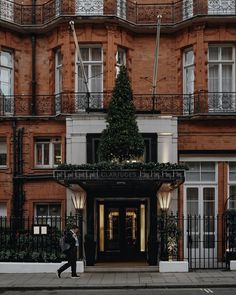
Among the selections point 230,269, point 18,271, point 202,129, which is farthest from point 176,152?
point 18,271

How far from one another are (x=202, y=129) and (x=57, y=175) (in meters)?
7.35

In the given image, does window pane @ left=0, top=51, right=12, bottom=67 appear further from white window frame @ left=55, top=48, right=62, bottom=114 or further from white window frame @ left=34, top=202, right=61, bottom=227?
white window frame @ left=34, top=202, right=61, bottom=227

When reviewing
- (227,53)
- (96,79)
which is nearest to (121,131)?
(96,79)

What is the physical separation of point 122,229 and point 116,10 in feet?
29.7

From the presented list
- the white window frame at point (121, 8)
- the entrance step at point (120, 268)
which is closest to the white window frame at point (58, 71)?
the white window frame at point (121, 8)

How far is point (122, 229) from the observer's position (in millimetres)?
25125

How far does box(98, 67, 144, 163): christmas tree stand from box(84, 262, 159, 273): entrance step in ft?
12.6

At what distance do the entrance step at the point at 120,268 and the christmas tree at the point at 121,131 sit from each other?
151 inches

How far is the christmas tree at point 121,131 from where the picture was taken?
22031 mm

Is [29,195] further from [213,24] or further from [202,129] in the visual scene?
[213,24]

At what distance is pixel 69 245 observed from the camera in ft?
65.3

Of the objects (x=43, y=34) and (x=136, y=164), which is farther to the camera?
(x=43, y=34)

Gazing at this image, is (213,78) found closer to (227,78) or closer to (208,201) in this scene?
(227,78)

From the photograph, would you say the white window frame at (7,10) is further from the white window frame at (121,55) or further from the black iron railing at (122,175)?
the black iron railing at (122,175)
